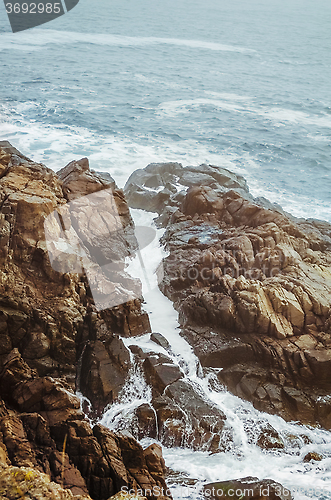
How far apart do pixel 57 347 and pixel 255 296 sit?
653 centimetres

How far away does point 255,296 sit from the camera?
14.5 metres

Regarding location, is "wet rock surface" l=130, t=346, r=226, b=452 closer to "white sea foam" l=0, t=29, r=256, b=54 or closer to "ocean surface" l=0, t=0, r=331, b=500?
"ocean surface" l=0, t=0, r=331, b=500

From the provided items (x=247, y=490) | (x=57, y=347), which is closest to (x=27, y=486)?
(x=247, y=490)

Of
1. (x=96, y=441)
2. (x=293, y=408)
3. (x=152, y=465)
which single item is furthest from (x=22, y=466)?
(x=293, y=408)

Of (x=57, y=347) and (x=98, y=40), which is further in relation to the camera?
(x=98, y=40)

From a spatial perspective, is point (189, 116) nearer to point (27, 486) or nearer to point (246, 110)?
point (246, 110)

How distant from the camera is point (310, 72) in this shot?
57.3m

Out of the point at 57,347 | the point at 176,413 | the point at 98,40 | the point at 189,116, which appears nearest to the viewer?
the point at 176,413

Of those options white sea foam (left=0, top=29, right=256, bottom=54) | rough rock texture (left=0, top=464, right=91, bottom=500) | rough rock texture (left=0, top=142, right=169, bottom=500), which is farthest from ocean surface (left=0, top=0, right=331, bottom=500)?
rough rock texture (left=0, top=464, right=91, bottom=500)

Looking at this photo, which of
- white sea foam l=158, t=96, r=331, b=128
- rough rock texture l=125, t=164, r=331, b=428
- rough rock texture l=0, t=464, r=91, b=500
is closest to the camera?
rough rock texture l=0, t=464, r=91, b=500

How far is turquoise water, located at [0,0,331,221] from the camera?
Answer: 30016 millimetres

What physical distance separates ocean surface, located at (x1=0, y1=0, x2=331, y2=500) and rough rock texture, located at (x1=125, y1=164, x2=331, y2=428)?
0.69 meters

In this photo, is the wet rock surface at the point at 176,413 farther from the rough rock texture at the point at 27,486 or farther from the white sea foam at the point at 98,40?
the white sea foam at the point at 98,40

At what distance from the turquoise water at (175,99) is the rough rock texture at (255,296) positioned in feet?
23.3
